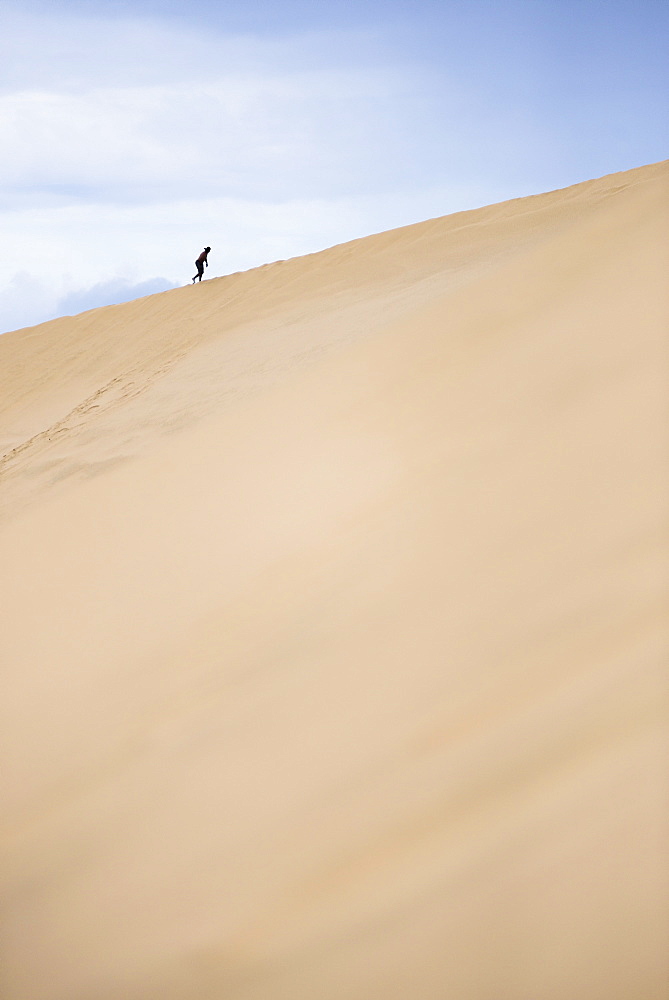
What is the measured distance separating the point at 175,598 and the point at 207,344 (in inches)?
259

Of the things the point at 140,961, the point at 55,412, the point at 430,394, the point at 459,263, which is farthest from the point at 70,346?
the point at 140,961

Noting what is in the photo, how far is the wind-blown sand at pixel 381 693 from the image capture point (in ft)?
4.05

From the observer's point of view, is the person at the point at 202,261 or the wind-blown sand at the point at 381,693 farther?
the person at the point at 202,261

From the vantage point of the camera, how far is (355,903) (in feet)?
4.33

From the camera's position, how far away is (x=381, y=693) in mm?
1692

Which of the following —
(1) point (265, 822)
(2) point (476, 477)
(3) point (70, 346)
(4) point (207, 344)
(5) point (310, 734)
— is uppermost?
(3) point (70, 346)

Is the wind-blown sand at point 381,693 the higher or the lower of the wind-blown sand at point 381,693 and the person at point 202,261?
the lower

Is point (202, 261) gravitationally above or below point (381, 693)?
above

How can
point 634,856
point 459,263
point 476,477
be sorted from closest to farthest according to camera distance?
point 634,856 < point 476,477 < point 459,263

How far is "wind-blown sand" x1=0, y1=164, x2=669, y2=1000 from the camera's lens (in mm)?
1235

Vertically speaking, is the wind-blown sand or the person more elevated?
the person

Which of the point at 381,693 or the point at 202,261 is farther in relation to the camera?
the point at 202,261

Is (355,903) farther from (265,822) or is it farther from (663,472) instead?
(663,472)

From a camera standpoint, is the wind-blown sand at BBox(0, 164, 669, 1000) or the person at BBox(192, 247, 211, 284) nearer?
the wind-blown sand at BBox(0, 164, 669, 1000)
